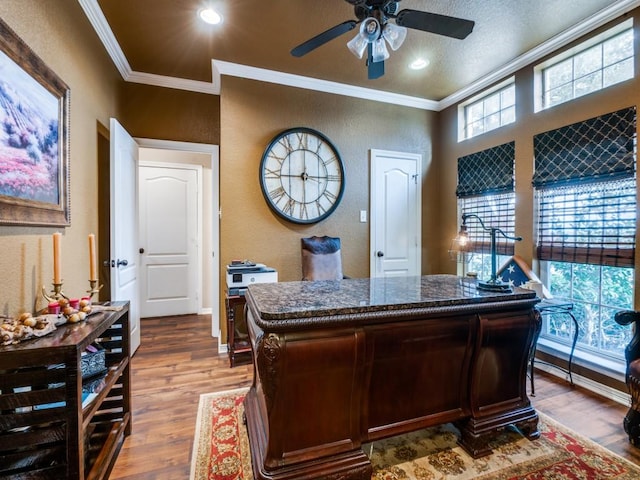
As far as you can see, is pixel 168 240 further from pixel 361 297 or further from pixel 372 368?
pixel 372 368

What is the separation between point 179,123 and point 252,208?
1321 millimetres

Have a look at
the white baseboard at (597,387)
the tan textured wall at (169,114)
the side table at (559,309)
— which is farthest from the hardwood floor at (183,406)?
the tan textured wall at (169,114)

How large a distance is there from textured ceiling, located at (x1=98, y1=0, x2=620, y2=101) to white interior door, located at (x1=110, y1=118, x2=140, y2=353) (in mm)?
818

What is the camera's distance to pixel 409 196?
394cm

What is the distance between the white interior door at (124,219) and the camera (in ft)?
8.27

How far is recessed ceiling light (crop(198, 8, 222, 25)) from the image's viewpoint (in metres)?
2.29

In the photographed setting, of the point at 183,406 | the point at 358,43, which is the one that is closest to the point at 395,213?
the point at 358,43

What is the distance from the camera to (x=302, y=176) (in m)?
3.36

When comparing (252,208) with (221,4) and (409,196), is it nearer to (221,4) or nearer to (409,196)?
(221,4)

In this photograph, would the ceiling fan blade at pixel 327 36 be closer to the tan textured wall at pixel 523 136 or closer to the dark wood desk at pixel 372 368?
the dark wood desk at pixel 372 368

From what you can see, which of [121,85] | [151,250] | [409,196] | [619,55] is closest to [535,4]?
[619,55]

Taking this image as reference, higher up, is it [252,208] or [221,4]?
[221,4]

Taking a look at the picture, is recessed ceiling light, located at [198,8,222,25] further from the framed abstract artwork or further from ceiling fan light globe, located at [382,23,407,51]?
ceiling fan light globe, located at [382,23,407,51]

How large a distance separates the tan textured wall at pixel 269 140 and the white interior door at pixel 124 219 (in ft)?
2.77
